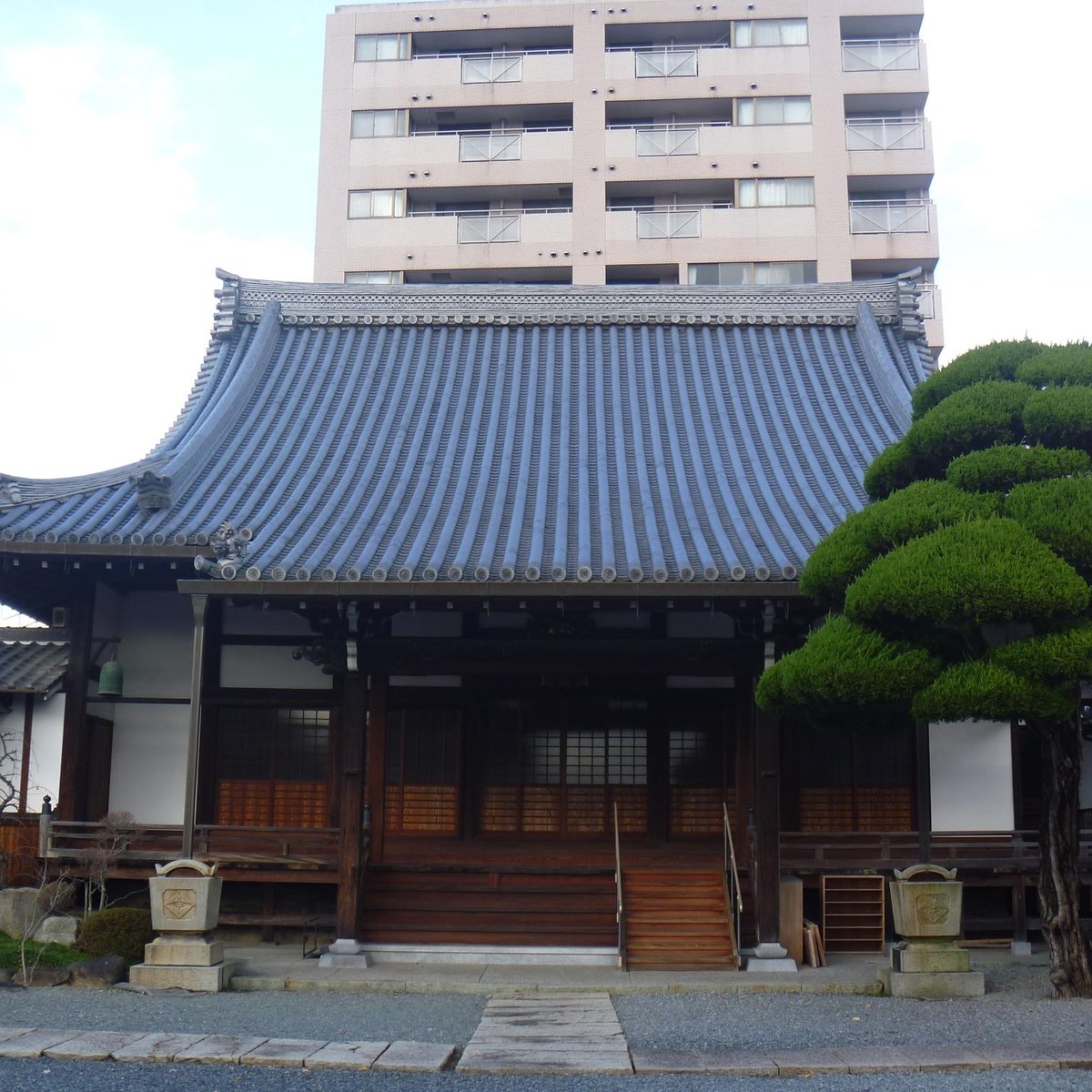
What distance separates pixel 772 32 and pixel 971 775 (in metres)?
31.1

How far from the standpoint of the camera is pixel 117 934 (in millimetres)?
12914

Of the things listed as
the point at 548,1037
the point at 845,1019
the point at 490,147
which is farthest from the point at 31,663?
the point at 490,147

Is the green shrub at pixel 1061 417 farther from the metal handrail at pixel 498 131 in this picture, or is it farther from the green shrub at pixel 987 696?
the metal handrail at pixel 498 131

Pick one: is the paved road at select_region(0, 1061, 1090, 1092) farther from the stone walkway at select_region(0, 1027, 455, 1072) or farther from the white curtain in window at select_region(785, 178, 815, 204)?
the white curtain in window at select_region(785, 178, 815, 204)

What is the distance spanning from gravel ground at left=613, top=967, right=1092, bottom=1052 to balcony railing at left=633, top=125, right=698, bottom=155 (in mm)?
31618

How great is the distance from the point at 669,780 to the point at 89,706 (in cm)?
756

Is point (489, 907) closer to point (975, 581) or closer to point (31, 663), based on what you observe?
point (975, 581)

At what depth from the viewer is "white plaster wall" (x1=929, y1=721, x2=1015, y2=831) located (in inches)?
610

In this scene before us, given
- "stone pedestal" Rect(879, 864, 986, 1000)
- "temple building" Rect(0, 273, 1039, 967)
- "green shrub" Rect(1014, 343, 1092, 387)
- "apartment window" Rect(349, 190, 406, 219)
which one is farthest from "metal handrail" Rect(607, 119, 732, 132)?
"stone pedestal" Rect(879, 864, 986, 1000)

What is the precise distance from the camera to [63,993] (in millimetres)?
11711

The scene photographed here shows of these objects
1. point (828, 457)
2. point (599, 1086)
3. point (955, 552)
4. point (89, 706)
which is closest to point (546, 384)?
point (828, 457)

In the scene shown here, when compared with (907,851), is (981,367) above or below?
above

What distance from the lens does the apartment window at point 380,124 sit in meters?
39.9

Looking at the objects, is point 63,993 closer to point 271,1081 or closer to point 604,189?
point 271,1081
